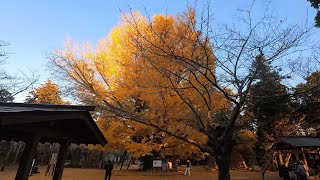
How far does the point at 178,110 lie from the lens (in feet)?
39.0

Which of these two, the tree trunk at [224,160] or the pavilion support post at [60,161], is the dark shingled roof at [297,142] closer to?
the tree trunk at [224,160]

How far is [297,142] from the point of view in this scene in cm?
1811

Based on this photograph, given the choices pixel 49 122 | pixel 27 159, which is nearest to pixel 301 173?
pixel 49 122

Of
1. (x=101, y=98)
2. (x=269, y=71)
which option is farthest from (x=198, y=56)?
(x=101, y=98)

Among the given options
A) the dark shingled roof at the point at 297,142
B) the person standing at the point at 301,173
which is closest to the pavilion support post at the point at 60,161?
the person standing at the point at 301,173

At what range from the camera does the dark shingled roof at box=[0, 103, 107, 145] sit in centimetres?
428

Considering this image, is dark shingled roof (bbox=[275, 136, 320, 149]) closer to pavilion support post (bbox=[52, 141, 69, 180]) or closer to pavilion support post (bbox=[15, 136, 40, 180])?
pavilion support post (bbox=[52, 141, 69, 180])

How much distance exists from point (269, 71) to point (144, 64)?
16.8ft

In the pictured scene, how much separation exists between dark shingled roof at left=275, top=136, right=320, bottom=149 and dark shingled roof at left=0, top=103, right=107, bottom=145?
14.5 m

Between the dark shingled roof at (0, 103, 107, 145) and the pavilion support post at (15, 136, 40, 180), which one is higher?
the dark shingled roof at (0, 103, 107, 145)

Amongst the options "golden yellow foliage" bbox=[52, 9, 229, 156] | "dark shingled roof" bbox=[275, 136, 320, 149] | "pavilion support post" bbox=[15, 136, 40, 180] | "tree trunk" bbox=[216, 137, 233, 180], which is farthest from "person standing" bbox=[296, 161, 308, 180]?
"pavilion support post" bbox=[15, 136, 40, 180]

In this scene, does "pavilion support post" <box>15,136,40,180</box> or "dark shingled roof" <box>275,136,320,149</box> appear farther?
"dark shingled roof" <box>275,136,320,149</box>

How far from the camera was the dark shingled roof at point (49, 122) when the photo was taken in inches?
168

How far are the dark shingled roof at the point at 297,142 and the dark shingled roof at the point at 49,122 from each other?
1454 cm
